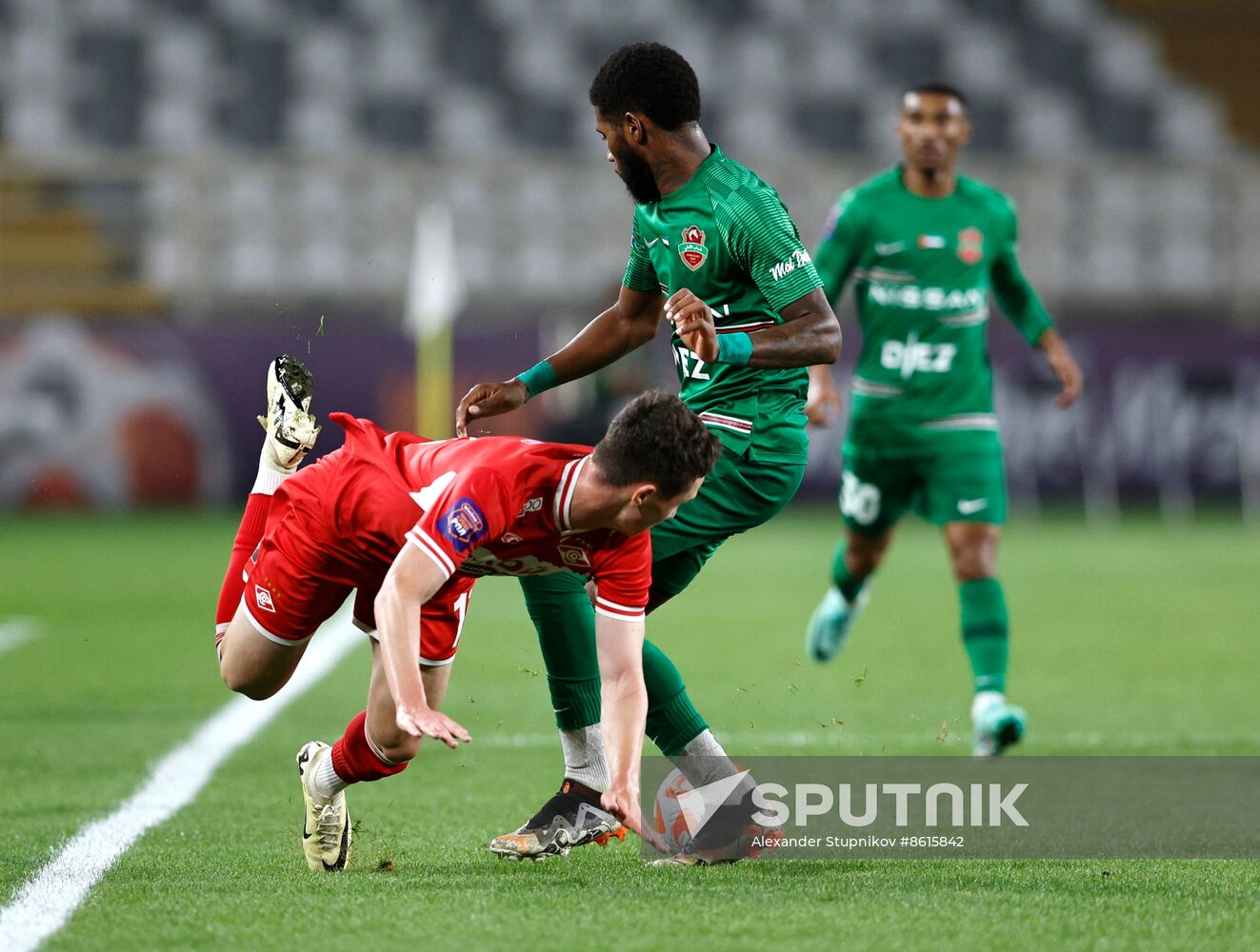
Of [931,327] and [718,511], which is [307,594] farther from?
[931,327]

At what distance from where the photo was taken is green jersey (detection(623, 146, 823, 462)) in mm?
4402

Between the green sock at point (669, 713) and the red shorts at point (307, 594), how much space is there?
1.70 ft

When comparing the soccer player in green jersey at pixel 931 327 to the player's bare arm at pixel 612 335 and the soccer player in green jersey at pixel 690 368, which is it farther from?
the soccer player in green jersey at pixel 690 368

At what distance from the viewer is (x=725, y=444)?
4.59 metres

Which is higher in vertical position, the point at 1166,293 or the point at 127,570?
the point at 1166,293

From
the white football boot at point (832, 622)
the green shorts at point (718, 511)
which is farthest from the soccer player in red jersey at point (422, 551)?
the white football boot at point (832, 622)

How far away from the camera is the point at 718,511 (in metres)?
4.60

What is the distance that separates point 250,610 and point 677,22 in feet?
63.9

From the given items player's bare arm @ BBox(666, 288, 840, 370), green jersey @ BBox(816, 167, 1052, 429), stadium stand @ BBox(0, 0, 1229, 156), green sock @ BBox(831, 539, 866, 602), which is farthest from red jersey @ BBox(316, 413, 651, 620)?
stadium stand @ BBox(0, 0, 1229, 156)

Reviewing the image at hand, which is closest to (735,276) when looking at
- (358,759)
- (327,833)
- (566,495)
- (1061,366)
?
(566,495)

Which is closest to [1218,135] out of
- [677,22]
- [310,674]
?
[677,22]

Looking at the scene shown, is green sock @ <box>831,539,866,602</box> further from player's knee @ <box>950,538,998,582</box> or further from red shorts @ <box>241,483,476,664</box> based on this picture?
red shorts @ <box>241,483,476,664</box>

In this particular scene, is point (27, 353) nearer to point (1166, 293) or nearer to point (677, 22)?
point (677, 22)

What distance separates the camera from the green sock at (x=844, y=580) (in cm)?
723
